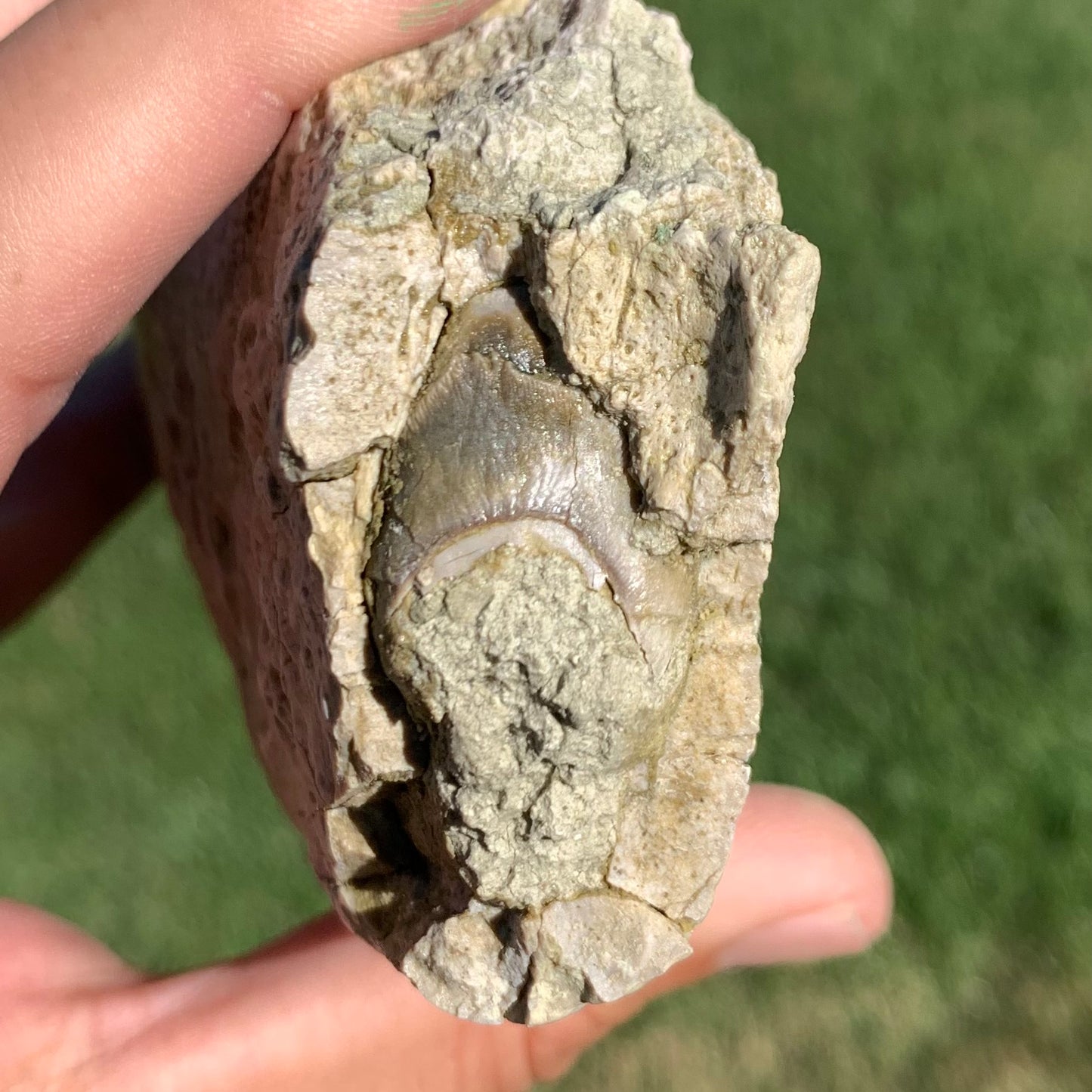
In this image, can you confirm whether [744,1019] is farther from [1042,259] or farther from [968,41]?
[968,41]

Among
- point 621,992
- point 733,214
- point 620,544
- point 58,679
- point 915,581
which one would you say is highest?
point 733,214

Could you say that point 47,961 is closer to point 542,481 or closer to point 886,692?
point 542,481

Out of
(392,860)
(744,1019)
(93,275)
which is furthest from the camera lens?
(744,1019)

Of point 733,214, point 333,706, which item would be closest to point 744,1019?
point 333,706

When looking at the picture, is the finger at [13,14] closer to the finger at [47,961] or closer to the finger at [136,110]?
the finger at [136,110]

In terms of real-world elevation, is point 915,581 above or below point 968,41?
below

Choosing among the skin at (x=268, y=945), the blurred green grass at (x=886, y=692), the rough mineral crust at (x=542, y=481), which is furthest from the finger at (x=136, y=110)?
the blurred green grass at (x=886, y=692)

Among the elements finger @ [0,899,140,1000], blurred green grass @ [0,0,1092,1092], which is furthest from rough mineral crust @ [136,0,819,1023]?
blurred green grass @ [0,0,1092,1092]
